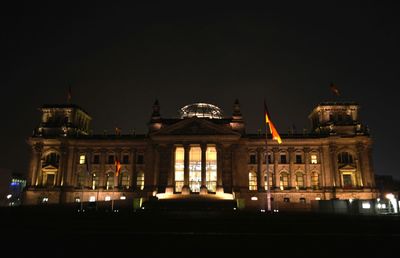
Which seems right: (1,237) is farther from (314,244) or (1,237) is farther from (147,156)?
(147,156)

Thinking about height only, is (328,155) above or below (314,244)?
above

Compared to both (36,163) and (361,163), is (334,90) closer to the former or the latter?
(361,163)

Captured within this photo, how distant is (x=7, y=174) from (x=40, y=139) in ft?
89.7

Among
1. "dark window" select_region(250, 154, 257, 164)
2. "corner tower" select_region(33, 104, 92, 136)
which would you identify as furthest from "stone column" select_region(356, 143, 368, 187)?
"corner tower" select_region(33, 104, 92, 136)

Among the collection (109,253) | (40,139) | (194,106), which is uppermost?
(194,106)

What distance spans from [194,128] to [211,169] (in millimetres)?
10396

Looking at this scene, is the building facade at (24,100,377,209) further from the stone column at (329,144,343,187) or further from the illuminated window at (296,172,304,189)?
the illuminated window at (296,172,304,189)

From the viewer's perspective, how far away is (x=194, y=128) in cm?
7444

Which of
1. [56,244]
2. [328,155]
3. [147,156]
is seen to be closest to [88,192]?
[147,156]

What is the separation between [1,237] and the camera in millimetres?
19031

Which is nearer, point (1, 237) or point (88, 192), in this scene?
point (1, 237)

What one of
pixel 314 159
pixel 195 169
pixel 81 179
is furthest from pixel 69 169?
pixel 314 159

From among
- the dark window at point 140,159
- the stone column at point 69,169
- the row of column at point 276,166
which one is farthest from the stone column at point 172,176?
the stone column at point 69,169

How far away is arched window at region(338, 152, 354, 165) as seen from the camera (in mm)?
78000
